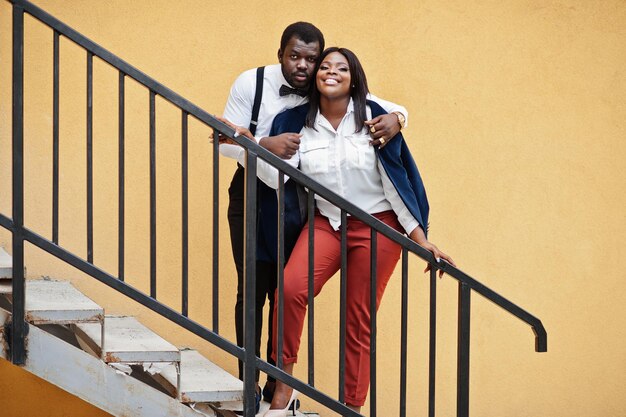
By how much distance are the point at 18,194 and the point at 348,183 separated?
137cm

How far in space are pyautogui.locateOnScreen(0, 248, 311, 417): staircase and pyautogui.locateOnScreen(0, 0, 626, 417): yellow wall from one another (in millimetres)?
1283

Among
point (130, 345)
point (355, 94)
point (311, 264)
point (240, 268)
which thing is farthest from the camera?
point (240, 268)

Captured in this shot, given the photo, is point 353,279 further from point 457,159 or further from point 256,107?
point 457,159

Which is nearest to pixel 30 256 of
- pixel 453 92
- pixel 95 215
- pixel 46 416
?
pixel 95 215

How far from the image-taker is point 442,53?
20.1 ft

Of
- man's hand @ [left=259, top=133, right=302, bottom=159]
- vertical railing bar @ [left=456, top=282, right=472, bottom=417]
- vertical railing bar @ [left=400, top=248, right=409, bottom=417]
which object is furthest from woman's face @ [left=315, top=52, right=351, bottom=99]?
vertical railing bar @ [left=456, top=282, right=472, bottom=417]

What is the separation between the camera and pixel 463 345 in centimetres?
430

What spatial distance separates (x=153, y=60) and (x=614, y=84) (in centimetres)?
284

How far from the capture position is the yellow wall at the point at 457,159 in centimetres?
558

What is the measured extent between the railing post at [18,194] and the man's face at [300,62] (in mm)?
1261

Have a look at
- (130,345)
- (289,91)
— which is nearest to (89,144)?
(130,345)

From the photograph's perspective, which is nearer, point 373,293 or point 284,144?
point 373,293

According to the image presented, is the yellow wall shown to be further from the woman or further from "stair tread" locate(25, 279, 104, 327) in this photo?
the woman

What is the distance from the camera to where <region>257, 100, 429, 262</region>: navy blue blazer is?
4.36 m
